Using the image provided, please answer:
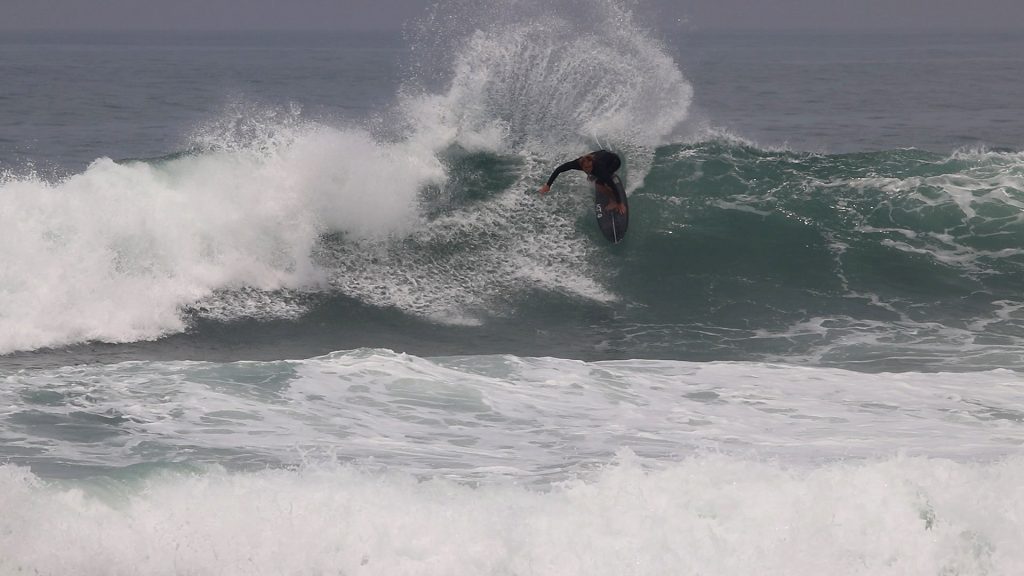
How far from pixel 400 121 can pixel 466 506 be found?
36.0 feet

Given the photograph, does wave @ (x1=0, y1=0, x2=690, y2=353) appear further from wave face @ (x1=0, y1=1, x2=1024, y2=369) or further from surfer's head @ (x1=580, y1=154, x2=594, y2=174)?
surfer's head @ (x1=580, y1=154, x2=594, y2=174)

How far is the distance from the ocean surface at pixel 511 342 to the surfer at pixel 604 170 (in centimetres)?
51

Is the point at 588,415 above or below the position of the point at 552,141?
below

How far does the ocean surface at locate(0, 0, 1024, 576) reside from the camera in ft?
22.2

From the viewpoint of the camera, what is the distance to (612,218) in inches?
610

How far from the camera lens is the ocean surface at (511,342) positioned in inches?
266

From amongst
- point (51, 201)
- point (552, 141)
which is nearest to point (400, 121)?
point (552, 141)

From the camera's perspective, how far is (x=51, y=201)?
13.9 meters

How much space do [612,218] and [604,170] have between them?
66 centimetres

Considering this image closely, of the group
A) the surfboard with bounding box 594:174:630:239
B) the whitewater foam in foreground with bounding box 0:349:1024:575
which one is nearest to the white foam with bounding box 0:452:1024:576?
the whitewater foam in foreground with bounding box 0:349:1024:575

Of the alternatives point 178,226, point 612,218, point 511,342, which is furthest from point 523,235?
point 178,226

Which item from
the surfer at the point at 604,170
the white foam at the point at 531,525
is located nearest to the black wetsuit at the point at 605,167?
the surfer at the point at 604,170

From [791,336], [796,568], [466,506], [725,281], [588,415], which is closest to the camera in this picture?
[796,568]

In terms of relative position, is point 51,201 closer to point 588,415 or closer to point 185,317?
point 185,317
